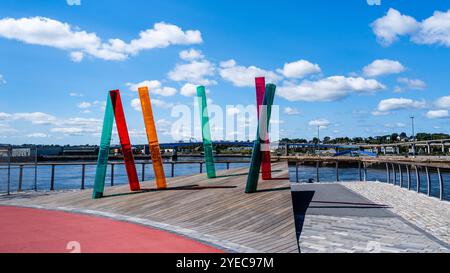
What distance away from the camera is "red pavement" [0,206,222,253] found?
547cm

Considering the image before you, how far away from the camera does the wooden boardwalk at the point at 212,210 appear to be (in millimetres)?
5941

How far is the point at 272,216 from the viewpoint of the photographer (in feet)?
23.7

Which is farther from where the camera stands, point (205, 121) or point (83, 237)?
point (205, 121)

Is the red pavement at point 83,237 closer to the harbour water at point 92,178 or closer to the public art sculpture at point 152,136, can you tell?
the public art sculpture at point 152,136

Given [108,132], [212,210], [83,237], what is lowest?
[83,237]

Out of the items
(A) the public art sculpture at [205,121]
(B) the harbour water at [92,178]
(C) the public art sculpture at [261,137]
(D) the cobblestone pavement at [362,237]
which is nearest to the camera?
(D) the cobblestone pavement at [362,237]

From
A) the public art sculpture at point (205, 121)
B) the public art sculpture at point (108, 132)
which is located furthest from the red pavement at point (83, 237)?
the public art sculpture at point (205, 121)

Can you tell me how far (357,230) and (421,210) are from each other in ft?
13.4

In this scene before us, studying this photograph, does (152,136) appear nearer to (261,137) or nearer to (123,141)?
(123,141)

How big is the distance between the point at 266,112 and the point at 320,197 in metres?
4.26

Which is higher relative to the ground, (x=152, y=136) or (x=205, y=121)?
A: (x=205, y=121)

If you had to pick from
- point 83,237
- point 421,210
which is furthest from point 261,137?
point 83,237
